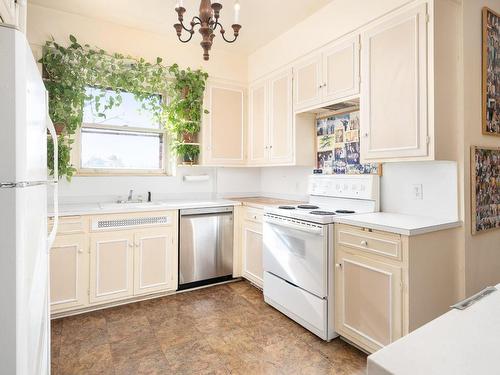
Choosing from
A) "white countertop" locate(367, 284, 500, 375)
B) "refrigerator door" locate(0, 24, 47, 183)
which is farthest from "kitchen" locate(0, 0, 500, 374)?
"white countertop" locate(367, 284, 500, 375)

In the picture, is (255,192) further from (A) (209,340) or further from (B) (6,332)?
(B) (6,332)

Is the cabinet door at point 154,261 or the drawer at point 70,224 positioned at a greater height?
the drawer at point 70,224

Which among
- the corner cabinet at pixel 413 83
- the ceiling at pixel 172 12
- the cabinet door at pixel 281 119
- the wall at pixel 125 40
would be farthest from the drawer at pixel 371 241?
the wall at pixel 125 40

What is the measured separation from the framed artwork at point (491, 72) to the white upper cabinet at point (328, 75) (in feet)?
2.93

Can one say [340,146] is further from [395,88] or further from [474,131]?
[474,131]

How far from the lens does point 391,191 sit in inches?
101

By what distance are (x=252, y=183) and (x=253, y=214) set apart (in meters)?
0.97

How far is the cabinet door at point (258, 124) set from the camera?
3.62 meters

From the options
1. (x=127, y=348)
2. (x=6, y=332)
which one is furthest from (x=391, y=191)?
(x=6, y=332)

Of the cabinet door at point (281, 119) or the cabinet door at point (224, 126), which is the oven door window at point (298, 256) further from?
the cabinet door at point (224, 126)

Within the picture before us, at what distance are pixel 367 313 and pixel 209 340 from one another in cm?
118

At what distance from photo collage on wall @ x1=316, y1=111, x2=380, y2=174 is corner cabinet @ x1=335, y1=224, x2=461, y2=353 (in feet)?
2.71

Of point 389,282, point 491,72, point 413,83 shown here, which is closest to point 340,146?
point 413,83

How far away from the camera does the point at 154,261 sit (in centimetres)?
306
